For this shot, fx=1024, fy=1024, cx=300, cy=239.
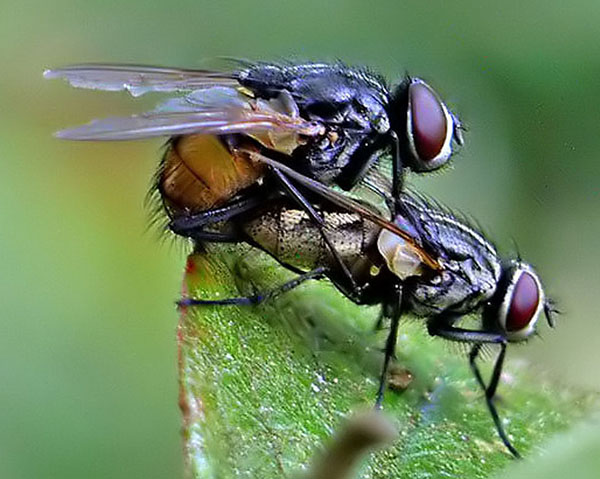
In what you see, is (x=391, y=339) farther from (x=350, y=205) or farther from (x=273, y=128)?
(x=273, y=128)

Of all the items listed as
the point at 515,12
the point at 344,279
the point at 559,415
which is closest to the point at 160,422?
the point at 344,279

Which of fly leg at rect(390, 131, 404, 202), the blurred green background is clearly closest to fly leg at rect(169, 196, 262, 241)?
fly leg at rect(390, 131, 404, 202)

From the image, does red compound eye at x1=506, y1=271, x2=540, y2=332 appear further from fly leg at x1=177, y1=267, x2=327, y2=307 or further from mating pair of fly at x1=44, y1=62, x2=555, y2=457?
fly leg at x1=177, y1=267, x2=327, y2=307

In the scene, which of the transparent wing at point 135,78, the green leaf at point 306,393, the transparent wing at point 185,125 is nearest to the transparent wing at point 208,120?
the transparent wing at point 185,125

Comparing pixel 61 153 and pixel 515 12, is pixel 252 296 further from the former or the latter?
pixel 515 12

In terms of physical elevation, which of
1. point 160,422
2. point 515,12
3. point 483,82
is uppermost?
point 515,12
